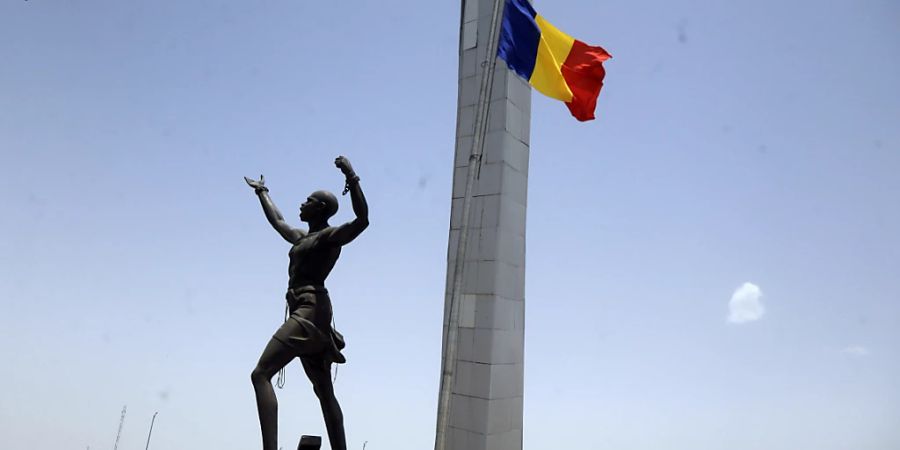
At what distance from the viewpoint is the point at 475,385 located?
8.36 m

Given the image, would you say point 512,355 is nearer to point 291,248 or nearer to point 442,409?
point 442,409

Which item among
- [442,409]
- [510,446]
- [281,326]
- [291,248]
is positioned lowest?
[510,446]

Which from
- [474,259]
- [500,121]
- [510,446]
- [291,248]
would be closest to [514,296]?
[474,259]

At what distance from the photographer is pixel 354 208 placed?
468 centimetres

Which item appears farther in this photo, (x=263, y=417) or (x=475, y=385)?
(x=475, y=385)

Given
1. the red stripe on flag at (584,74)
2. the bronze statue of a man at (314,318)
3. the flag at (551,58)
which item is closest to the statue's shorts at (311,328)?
the bronze statue of a man at (314,318)

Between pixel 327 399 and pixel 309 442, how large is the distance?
450 millimetres

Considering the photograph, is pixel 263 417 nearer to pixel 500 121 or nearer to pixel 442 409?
pixel 442 409

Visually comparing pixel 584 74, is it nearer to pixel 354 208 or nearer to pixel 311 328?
pixel 354 208

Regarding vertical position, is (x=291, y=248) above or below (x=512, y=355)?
above

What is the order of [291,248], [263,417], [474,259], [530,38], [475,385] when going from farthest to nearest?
[474,259] → [475,385] → [530,38] → [291,248] → [263,417]

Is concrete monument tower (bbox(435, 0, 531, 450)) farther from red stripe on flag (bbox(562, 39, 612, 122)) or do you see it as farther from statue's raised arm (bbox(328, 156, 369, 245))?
statue's raised arm (bbox(328, 156, 369, 245))

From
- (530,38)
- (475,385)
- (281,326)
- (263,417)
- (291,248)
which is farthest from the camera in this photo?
(475,385)

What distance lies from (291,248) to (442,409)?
2307 millimetres
